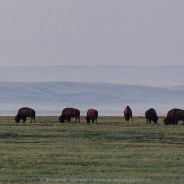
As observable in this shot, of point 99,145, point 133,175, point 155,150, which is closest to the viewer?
point 133,175

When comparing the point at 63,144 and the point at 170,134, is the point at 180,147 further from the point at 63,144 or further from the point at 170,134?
the point at 170,134

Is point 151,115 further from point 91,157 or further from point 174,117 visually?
point 91,157

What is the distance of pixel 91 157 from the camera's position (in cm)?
3597

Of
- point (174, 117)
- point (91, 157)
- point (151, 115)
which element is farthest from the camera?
point (151, 115)

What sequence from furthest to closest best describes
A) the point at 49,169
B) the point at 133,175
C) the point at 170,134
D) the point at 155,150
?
the point at 170,134 → the point at 155,150 → the point at 49,169 → the point at 133,175

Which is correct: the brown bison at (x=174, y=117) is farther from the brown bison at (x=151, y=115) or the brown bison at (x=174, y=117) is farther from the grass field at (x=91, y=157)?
the grass field at (x=91, y=157)

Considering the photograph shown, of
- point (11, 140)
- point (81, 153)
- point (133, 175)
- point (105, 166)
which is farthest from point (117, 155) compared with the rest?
point (11, 140)

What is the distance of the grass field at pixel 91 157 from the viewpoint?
28931 millimetres

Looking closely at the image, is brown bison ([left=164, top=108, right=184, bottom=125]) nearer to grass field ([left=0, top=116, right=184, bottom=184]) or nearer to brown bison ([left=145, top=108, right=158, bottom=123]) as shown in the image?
brown bison ([left=145, top=108, right=158, bottom=123])

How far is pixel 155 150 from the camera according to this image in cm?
4025

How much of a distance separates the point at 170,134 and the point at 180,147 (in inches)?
432

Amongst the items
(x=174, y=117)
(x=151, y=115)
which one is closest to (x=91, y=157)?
(x=174, y=117)

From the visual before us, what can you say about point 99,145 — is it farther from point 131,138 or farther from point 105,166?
point 105,166

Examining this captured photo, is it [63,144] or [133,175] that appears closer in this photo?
[133,175]
